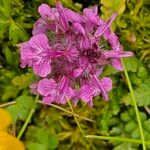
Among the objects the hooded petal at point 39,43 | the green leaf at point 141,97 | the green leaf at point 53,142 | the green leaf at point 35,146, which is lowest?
the green leaf at point 53,142

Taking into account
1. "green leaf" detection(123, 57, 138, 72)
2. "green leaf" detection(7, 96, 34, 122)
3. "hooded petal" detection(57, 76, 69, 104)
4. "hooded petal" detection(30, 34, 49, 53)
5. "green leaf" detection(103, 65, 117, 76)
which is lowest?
"green leaf" detection(7, 96, 34, 122)

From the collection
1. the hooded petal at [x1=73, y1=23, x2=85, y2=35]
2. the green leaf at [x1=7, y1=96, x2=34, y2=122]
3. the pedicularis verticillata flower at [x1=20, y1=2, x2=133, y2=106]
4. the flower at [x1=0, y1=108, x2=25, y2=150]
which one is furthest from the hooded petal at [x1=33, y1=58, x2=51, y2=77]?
the green leaf at [x1=7, y1=96, x2=34, y2=122]

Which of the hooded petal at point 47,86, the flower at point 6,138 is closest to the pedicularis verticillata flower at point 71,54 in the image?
the hooded petal at point 47,86

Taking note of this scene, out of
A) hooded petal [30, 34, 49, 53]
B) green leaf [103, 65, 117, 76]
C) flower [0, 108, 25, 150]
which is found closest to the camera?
hooded petal [30, 34, 49, 53]

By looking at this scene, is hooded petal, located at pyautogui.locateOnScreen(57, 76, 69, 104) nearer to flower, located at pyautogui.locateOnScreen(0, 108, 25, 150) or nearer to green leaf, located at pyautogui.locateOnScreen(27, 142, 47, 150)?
flower, located at pyautogui.locateOnScreen(0, 108, 25, 150)

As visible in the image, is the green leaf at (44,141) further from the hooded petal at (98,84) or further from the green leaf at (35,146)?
the hooded petal at (98,84)

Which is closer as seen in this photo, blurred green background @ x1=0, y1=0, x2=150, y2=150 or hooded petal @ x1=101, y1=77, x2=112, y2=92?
hooded petal @ x1=101, y1=77, x2=112, y2=92

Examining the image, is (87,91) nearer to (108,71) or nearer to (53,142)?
(108,71)
